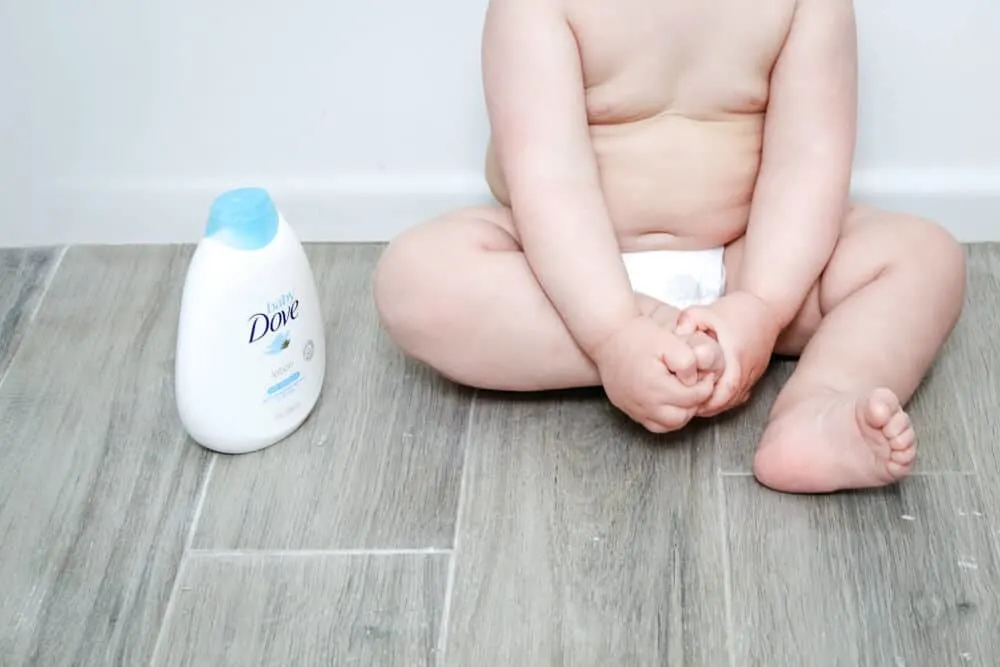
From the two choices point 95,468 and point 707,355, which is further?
point 95,468

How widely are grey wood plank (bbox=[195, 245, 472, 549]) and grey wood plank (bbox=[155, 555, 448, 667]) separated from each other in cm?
2

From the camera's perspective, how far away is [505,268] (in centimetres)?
105

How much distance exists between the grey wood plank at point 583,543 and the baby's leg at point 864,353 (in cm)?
8

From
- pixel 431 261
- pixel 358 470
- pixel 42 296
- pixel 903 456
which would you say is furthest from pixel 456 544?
pixel 42 296

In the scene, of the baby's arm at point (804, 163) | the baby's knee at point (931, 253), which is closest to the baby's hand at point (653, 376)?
the baby's arm at point (804, 163)

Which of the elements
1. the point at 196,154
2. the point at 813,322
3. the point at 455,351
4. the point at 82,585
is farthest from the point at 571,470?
the point at 196,154

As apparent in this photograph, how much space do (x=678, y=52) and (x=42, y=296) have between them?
66cm

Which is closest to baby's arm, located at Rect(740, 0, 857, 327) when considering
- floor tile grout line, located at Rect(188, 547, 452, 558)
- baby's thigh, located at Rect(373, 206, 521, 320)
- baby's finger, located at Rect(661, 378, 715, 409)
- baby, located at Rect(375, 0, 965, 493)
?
baby, located at Rect(375, 0, 965, 493)

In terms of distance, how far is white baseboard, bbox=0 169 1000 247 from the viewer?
4.13 ft

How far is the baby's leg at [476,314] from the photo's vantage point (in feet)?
3.42

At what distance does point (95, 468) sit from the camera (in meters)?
1.08

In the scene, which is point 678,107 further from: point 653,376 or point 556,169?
point 653,376

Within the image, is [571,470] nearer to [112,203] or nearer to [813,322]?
[813,322]

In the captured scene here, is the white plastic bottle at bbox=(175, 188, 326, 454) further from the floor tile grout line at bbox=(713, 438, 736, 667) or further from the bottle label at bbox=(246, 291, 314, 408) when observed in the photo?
the floor tile grout line at bbox=(713, 438, 736, 667)
